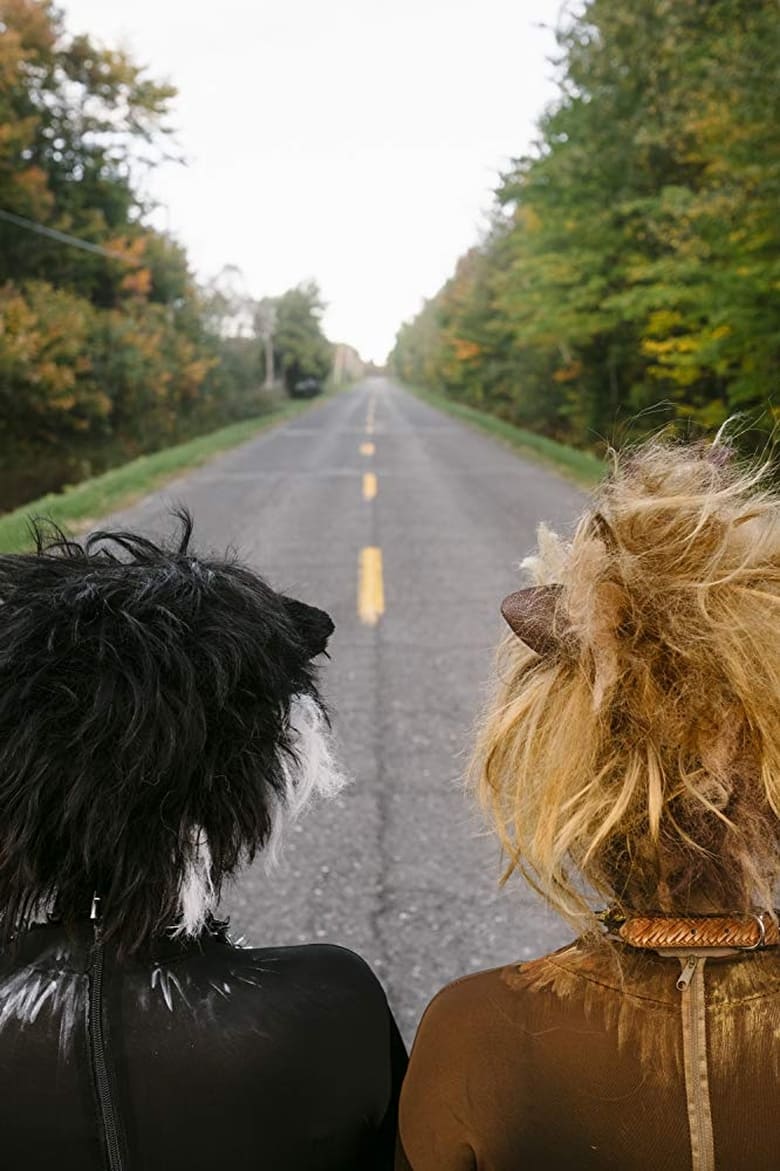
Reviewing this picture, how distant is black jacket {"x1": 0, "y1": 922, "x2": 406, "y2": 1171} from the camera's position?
40.6 inches

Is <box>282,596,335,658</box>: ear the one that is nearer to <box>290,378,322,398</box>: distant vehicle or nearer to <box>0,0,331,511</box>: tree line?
<box>0,0,331,511</box>: tree line

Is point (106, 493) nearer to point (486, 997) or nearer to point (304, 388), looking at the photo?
point (486, 997)

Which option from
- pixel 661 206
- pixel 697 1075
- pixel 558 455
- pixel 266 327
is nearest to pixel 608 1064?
pixel 697 1075

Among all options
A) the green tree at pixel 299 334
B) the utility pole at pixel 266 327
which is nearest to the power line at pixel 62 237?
the utility pole at pixel 266 327

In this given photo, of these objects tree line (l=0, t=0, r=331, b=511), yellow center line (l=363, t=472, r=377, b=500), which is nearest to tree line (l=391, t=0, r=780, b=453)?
yellow center line (l=363, t=472, r=377, b=500)

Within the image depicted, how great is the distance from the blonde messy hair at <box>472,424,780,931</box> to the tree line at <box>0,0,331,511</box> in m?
19.1

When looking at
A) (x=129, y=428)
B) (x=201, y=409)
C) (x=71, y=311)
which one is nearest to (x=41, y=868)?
(x=71, y=311)

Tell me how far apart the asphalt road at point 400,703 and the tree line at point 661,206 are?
2138mm

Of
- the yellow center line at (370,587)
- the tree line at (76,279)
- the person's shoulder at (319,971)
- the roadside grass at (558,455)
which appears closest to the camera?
the person's shoulder at (319,971)

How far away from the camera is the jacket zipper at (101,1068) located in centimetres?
103

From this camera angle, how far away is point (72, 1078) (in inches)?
40.7

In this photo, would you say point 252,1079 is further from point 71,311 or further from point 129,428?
point 129,428

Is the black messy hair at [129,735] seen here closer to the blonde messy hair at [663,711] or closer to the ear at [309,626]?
the ear at [309,626]

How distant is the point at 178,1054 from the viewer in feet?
3.41
